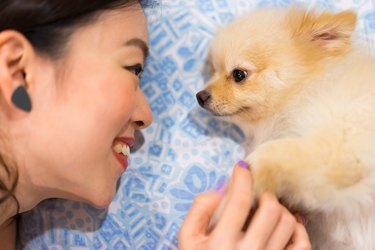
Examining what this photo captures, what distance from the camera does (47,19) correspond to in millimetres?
1080

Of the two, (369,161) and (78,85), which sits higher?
(78,85)

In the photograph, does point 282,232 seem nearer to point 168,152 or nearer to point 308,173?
point 308,173

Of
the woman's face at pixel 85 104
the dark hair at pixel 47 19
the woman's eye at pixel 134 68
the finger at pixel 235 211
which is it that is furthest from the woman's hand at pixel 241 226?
the dark hair at pixel 47 19

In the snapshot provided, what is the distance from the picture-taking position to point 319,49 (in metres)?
1.50

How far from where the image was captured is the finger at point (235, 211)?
1055 mm

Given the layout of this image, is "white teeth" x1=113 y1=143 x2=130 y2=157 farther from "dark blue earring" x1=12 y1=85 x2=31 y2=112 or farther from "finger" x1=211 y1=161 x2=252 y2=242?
"finger" x1=211 y1=161 x2=252 y2=242

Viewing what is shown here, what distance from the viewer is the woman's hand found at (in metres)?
1.06

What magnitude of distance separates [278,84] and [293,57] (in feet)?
0.39

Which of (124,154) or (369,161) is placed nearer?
(369,161)

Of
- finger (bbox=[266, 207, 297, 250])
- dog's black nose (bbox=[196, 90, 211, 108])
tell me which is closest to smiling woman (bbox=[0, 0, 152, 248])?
dog's black nose (bbox=[196, 90, 211, 108])

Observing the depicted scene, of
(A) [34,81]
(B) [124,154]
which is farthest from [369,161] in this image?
(A) [34,81]

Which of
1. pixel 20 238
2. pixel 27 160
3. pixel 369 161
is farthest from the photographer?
pixel 20 238

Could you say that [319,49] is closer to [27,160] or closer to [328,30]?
[328,30]

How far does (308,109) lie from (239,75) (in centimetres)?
32
